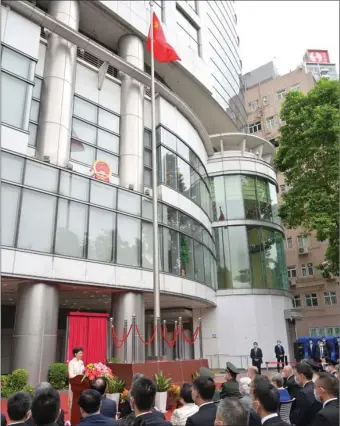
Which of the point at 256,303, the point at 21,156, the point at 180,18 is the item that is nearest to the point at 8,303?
the point at 21,156

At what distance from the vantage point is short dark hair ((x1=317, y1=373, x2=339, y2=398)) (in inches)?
157

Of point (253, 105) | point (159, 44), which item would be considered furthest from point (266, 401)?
point (253, 105)

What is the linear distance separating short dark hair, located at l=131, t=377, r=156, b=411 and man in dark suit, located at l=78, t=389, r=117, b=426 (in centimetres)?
31

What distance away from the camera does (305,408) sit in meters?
4.87

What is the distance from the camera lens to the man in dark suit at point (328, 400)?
11.8 ft

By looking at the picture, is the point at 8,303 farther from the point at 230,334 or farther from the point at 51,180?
the point at 230,334

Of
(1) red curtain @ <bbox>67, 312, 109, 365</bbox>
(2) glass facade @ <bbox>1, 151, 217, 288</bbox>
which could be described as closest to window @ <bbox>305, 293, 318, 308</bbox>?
(2) glass facade @ <bbox>1, 151, 217, 288</bbox>

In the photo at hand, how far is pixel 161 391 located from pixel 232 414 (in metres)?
7.43

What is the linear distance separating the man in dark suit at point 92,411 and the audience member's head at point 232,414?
109 centimetres

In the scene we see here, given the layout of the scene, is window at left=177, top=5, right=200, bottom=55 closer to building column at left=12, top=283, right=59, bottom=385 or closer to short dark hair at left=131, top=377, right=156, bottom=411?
building column at left=12, top=283, right=59, bottom=385

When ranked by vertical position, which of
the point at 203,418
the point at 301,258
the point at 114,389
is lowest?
the point at 114,389

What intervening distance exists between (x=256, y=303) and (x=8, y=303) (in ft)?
49.9

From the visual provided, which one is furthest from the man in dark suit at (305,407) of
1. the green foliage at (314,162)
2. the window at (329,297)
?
the window at (329,297)

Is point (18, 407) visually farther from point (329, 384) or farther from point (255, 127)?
point (255, 127)
